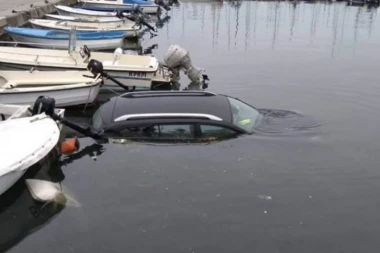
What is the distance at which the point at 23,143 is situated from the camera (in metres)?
9.78

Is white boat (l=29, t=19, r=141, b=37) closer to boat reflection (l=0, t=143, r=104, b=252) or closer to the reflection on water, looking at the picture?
the reflection on water

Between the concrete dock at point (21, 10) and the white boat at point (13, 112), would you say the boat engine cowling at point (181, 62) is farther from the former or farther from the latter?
the concrete dock at point (21, 10)

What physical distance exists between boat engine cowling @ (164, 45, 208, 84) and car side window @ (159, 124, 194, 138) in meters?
7.03

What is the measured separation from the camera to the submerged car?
11445mm

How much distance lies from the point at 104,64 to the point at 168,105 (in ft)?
21.7

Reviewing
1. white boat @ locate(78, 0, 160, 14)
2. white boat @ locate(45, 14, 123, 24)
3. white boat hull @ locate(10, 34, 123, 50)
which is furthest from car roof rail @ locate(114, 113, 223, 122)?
white boat @ locate(78, 0, 160, 14)

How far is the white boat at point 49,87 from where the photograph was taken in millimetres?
14102

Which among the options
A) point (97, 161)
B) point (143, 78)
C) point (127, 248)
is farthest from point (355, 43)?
point (127, 248)

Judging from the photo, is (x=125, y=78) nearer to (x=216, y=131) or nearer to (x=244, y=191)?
(x=216, y=131)

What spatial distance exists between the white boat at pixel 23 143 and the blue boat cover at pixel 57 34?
12940 millimetres

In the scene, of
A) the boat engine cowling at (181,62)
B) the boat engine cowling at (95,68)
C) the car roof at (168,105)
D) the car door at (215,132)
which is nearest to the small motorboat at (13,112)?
the car roof at (168,105)

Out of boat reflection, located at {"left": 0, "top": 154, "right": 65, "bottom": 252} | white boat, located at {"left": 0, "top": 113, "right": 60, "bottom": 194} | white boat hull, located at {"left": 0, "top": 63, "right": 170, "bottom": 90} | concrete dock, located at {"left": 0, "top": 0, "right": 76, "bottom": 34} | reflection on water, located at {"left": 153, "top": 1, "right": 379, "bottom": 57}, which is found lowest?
boat reflection, located at {"left": 0, "top": 154, "right": 65, "bottom": 252}

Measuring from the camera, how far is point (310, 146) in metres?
12.2

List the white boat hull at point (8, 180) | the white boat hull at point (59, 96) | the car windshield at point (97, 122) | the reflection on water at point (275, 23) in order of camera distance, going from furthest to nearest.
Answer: the reflection on water at point (275, 23) → the white boat hull at point (59, 96) → the car windshield at point (97, 122) → the white boat hull at point (8, 180)
